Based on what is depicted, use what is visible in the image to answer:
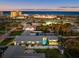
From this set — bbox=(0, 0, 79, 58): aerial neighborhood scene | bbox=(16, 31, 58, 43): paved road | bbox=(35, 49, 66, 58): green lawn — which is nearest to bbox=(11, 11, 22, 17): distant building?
bbox=(0, 0, 79, 58): aerial neighborhood scene

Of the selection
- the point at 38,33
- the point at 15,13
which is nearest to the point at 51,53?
the point at 38,33

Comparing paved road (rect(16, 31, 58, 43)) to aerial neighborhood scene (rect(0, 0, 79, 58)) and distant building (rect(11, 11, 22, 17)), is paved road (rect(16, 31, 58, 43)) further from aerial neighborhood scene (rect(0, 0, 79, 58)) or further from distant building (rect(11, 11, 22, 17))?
distant building (rect(11, 11, 22, 17))

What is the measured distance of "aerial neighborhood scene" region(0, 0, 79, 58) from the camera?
1062cm

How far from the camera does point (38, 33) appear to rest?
1064cm

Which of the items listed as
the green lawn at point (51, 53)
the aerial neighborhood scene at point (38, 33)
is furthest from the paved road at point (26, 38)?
the green lawn at point (51, 53)

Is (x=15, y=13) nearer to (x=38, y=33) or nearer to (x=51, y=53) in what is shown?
(x=38, y=33)

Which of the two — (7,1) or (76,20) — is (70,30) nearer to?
(76,20)

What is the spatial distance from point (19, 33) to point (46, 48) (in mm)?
344

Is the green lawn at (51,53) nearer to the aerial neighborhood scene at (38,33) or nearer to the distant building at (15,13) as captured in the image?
the aerial neighborhood scene at (38,33)

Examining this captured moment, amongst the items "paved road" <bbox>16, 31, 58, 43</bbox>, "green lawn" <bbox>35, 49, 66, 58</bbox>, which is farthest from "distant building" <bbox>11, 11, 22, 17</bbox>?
"green lawn" <bbox>35, 49, 66, 58</bbox>

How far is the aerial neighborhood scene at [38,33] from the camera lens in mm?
10625

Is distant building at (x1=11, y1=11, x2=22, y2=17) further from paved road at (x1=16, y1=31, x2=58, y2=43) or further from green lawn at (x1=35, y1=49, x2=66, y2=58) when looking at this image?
green lawn at (x1=35, y1=49, x2=66, y2=58)

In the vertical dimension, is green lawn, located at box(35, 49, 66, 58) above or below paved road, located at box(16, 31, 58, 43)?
below

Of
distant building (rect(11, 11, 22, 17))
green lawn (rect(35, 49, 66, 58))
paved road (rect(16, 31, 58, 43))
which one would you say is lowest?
green lawn (rect(35, 49, 66, 58))
